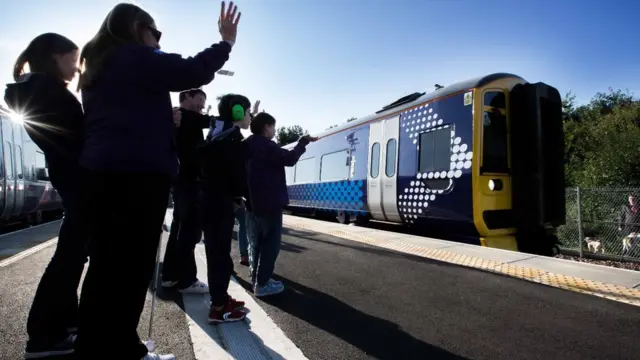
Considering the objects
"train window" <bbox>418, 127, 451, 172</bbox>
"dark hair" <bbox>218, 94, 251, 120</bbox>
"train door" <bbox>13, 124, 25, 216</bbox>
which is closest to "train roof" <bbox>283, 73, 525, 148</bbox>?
"train window" <bbox>418, 127, 451, 172</bbox>

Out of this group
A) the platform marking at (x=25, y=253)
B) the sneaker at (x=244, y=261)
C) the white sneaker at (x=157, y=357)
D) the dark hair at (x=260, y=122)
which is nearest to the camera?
the white sneaker at (x=157, y=357)

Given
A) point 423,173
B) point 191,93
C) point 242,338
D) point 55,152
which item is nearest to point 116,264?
point 55,152

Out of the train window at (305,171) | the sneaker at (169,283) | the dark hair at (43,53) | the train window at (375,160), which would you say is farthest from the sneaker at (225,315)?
the train window at (305,171)

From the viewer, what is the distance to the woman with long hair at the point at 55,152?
188 centimetres

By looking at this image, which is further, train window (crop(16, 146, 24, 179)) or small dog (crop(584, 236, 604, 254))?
train window (crop(16, 146, 24, 179))

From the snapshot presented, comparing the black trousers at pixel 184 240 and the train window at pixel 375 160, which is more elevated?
→ the train window at pixel 375 160

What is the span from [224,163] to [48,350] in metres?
1.42

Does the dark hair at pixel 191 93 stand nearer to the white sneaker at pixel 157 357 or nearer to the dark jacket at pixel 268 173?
the dark jacket at pixel 268 173

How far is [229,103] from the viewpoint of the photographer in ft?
8.82

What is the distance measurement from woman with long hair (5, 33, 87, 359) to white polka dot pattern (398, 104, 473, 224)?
5.38m

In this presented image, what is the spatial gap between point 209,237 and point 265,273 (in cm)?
76

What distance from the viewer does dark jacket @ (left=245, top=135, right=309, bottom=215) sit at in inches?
121

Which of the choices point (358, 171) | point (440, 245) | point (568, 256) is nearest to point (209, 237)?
point (440, 245)

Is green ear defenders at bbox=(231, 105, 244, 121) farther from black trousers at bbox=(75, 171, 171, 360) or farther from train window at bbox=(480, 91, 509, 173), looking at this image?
train window at bbox=(480, 91, 509, 173)
